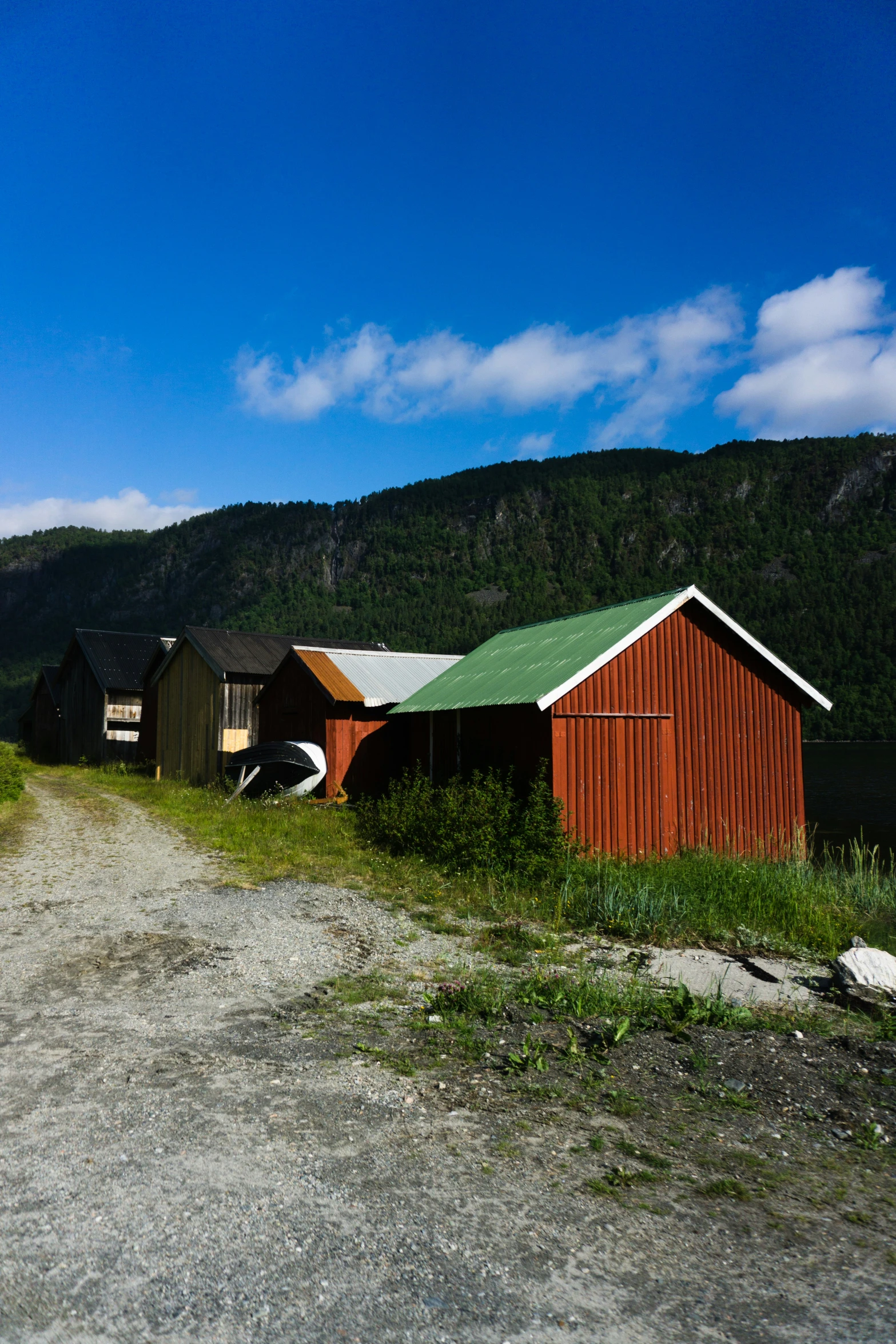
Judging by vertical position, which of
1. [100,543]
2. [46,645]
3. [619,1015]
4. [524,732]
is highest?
[100,543]

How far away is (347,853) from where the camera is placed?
14875mm

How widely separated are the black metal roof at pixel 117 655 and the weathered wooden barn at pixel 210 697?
16.9ft

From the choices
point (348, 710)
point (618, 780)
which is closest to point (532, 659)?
point (618, 780)

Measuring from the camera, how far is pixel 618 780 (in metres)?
15.1

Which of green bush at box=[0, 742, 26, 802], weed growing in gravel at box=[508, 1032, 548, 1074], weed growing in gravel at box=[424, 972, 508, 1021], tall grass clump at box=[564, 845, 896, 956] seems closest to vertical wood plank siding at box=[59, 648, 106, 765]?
green bush at box=[0, 742, 26, 802]

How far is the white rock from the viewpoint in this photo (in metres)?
7.98

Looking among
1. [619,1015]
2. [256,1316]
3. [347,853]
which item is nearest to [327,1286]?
[256,1316]

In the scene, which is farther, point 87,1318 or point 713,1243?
point 713,1243

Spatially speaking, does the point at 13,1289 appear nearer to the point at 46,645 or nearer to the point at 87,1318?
the point at 87,1318

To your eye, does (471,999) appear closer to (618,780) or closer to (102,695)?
(618,780)

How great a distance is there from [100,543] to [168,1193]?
188 metres

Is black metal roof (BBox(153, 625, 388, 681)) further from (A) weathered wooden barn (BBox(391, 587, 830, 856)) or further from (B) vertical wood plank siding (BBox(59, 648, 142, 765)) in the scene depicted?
(A) weathered wooden barn (BBox(391, 587, 830, 856))

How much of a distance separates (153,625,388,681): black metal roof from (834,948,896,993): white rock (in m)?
19.0

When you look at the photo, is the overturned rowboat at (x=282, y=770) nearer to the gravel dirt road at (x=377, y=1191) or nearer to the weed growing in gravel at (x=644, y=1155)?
the gravel dirt road at (x=377, y=1191)
